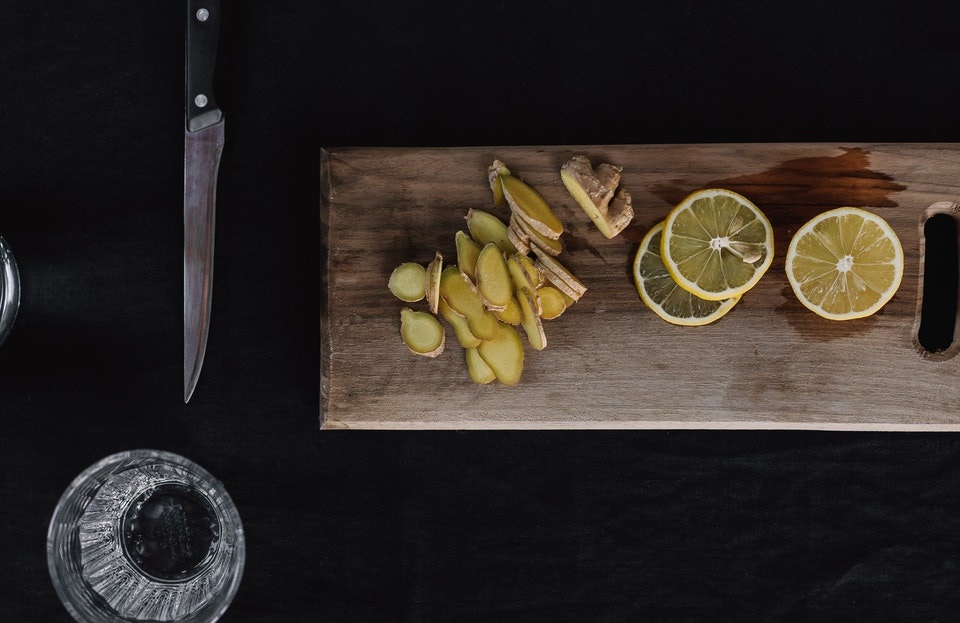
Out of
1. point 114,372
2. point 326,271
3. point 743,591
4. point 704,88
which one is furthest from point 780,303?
point 114,372

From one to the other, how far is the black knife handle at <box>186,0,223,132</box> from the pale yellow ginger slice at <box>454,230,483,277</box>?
48 centimetres

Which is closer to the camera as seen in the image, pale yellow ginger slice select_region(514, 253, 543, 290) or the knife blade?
pale yellow ginger slice select_region(514, 253, 543, 290)

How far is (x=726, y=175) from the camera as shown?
1.28 m

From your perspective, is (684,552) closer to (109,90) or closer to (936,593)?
(936,593)

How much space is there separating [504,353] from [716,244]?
1.23ft

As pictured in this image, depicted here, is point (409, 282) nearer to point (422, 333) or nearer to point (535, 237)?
point (422, 333)

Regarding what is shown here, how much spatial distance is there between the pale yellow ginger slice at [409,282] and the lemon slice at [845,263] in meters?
0.59

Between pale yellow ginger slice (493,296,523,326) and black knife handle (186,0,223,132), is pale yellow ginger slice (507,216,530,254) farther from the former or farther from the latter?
black knife handle (186,0,223,132)

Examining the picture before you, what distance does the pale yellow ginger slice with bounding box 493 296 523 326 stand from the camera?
3.94ft

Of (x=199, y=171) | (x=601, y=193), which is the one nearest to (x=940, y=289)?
(x=601, y=193)

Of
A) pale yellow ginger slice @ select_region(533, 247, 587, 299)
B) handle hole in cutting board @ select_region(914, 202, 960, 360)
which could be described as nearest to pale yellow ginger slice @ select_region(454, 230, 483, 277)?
pale yellow ginger slice @ select_region(533, 247, 587, 299)

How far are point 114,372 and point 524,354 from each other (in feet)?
2.40

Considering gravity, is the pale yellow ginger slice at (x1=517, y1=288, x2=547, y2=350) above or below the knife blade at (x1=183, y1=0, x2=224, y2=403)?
below

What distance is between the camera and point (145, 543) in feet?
4.25
